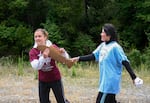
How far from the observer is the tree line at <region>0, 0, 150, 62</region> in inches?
1095

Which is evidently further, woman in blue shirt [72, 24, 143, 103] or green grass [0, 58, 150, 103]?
green grass [0, 58, 150, 103]

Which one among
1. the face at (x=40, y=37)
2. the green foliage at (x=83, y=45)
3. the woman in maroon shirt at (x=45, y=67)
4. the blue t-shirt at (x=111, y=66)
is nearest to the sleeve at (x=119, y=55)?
the blue t-shirt at (x=111, y=66)

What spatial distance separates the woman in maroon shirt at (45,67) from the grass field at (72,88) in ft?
6.63

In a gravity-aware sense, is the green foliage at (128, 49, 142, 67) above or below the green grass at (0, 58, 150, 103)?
below

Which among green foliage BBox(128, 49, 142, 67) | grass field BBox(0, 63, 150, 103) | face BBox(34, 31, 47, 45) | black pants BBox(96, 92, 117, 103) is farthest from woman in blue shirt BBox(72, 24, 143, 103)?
green foliage BBox(128, 49, 142, 67)

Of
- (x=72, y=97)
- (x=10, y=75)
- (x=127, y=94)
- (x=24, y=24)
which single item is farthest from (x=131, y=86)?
(x=24, y=24)

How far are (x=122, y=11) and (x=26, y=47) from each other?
26.6 feet

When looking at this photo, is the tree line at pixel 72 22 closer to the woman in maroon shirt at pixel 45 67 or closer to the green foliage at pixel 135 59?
the green foliage at pixel 135 59

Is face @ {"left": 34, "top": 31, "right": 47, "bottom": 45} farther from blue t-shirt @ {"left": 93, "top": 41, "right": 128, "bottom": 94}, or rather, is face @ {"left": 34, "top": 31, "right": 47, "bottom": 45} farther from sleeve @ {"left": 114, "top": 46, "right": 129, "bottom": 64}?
sleeve @ {"left": 114, "top": 46, "right": 129, "bottom": 64}

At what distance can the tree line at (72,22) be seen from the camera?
27.8 metres

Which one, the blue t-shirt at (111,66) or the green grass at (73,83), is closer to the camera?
the blue t-shirt at (111,66)

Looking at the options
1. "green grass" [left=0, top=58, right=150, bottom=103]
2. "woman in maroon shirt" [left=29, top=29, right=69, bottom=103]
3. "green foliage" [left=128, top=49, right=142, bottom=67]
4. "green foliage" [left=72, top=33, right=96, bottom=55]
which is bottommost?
"green foliage" [left=72, top=33, right=96, bottom=55]

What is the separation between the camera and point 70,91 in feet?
32.1

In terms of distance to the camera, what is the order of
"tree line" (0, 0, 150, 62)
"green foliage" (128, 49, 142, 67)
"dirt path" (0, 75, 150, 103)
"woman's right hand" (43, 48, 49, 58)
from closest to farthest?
"woman's right hand" (43, 48, 49, 58) < "dirt path" (0, 75, 150, 103) < "green foliage" (128, 49, 142, 67) < "tree line" (0, 0, 150, 62)
